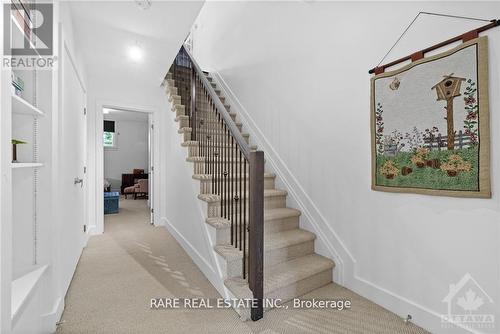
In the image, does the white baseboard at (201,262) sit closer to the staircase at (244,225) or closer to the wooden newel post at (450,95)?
the staircase at (244,225)

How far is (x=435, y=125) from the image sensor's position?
1670mm

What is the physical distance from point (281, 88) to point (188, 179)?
153cm

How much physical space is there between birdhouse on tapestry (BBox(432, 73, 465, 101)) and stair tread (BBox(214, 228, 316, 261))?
156 cm

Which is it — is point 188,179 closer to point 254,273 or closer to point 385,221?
point 254,273

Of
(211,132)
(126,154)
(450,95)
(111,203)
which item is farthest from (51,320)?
(126,154)

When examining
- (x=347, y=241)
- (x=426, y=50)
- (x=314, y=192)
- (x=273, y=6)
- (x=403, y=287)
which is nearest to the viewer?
(x=426, y=50)

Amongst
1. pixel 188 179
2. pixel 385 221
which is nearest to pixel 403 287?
pixel 385 221

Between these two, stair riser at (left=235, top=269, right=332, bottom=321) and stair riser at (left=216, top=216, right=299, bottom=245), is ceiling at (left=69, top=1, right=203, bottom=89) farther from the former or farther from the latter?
stair riser at (left=235, top=269, right=332, bottom=321)

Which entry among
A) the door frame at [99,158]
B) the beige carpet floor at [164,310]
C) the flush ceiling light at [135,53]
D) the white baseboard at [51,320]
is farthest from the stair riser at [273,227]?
the door frame at [99,158]

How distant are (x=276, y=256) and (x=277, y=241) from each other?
0.13 metres

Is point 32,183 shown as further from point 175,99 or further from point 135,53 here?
point 175,99

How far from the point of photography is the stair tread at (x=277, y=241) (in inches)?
81.4

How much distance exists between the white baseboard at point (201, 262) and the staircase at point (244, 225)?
175 mm

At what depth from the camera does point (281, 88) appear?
10.2ft
